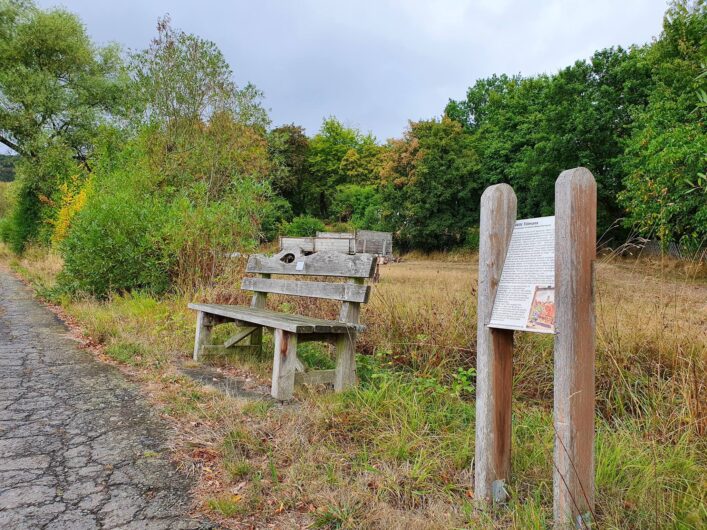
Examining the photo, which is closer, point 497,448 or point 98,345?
point 497,448

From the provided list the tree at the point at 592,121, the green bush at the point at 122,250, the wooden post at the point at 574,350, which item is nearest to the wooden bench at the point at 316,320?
the wooden post at the point at 574,350

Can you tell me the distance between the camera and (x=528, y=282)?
212 centimetres

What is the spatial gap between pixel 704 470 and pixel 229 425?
8.40 feet

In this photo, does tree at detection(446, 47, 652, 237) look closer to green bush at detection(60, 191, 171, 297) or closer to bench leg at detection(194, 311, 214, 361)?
green bush at detection(60, 191, 171, 297)

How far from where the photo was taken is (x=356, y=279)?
13.9 ft

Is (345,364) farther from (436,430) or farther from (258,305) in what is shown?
(258,305)

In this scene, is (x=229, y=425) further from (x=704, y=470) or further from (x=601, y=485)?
(x=704, y=470)

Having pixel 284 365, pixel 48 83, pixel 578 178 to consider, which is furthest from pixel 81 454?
pixel 48 83

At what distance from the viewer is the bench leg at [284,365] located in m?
3.80

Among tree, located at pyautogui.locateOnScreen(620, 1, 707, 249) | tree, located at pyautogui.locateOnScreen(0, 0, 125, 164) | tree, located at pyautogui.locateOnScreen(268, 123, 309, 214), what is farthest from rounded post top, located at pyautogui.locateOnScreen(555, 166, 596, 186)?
tree, located at pyautogui.locateOnScreen(268, 123, 309, 214)

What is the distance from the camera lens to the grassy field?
7.30 ft

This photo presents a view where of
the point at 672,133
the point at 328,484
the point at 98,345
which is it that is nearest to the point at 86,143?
the point at 98,345

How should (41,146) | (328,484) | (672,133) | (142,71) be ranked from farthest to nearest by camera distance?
(41,146), (672,133), (142,71), (328,484)

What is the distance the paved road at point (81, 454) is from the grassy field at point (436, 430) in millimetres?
184
